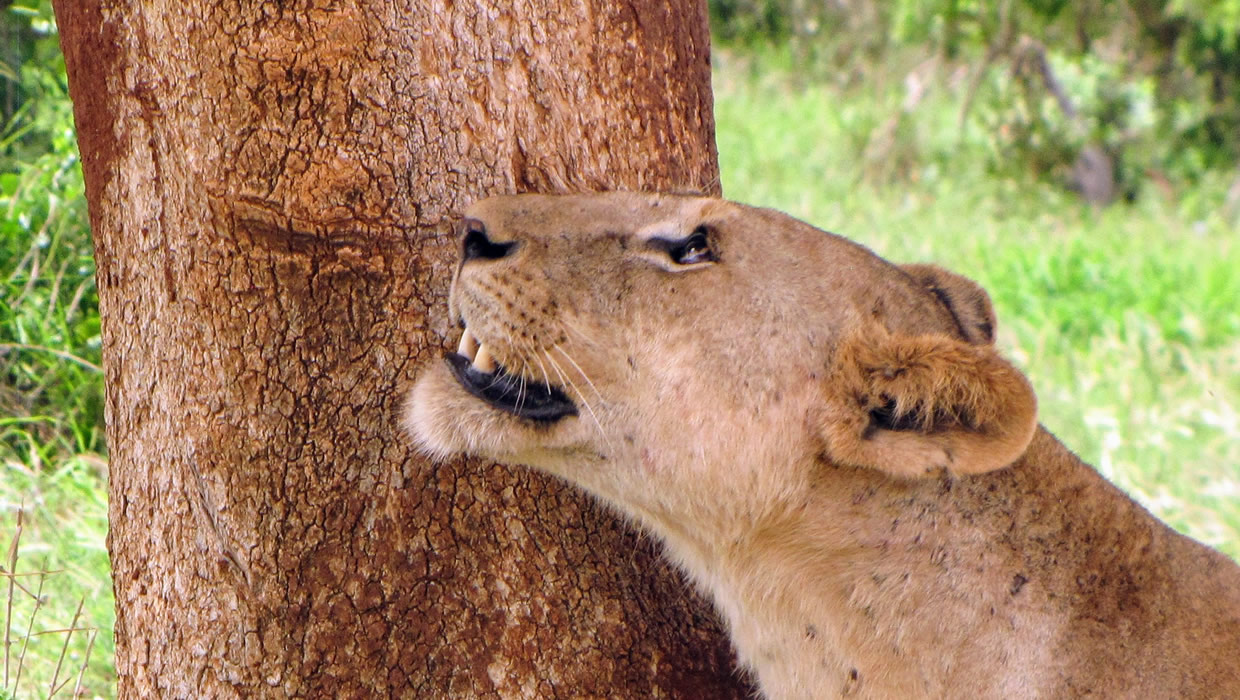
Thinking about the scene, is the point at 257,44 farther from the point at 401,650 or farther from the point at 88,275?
the point at 88,275

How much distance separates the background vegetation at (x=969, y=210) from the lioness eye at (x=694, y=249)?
1.31 metres

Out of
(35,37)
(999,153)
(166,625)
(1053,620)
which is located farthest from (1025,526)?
(999,153)

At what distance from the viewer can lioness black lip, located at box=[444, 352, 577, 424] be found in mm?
2160

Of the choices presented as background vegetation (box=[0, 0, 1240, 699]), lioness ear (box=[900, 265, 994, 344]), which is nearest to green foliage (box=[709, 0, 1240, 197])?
background vegetation (box=[0, 0, 1240, 699])

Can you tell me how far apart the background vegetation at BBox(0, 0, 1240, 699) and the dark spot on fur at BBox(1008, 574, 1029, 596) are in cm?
166

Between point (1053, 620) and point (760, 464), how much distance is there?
52 cm

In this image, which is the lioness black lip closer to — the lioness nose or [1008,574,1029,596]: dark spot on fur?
the lioness nose

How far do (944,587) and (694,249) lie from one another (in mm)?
671

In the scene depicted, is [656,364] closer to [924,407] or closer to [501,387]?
[501,387]

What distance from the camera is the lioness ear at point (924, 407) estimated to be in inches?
77.4

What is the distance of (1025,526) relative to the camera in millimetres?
2154

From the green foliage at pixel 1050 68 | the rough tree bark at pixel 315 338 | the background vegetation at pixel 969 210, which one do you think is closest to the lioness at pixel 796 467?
the rough tree bark at pixel 315 338

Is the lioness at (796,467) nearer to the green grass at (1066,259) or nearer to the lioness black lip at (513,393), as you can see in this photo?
the lioness black lip at (513,393)

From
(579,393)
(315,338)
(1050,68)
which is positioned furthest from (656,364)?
(1050,68)
